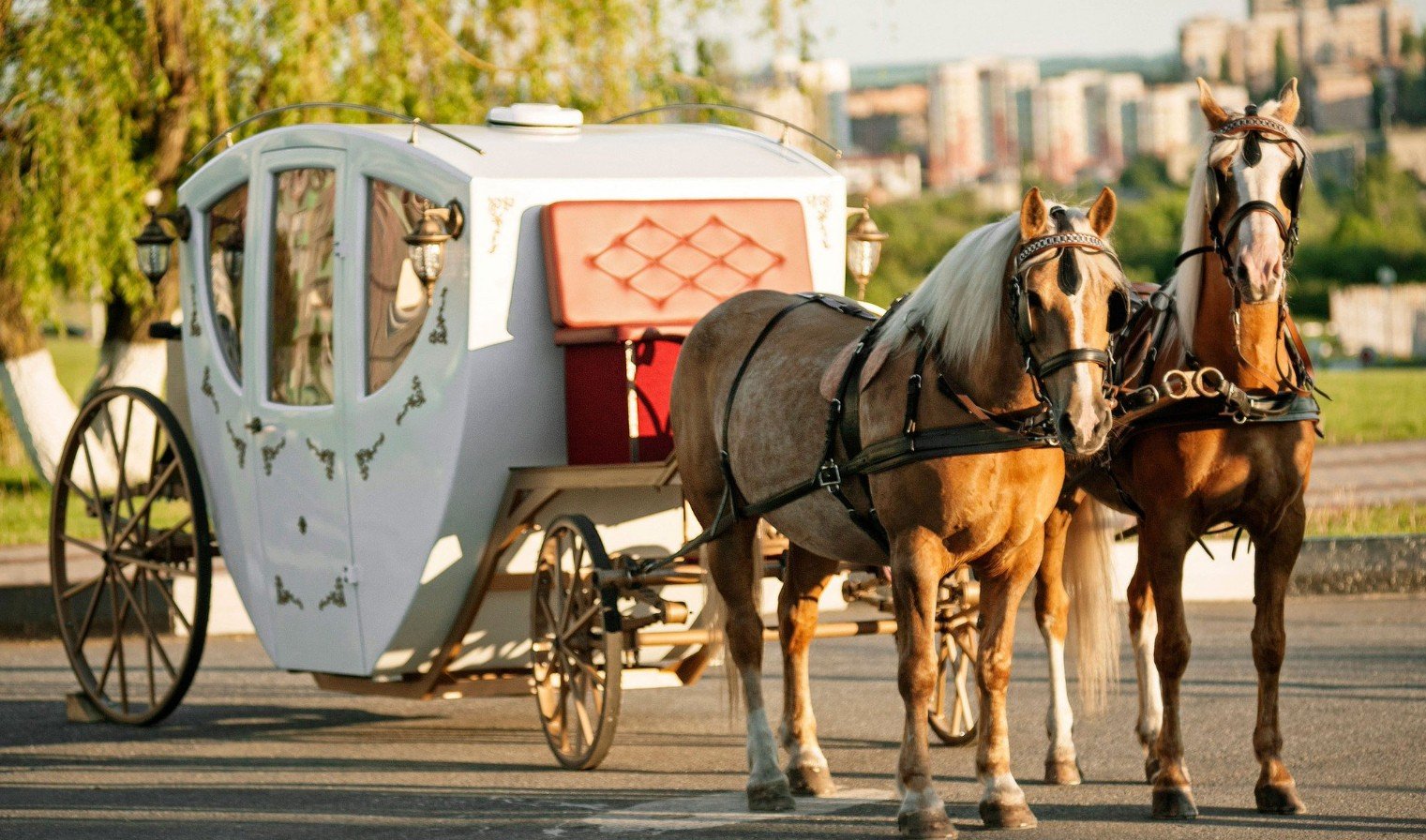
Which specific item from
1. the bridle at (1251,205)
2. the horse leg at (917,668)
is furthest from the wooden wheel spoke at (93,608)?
the bridle at (1251,205)

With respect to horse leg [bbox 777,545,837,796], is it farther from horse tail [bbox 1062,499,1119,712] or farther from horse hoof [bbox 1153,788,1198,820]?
horse hoof [bbox 1153,788,1198,820]

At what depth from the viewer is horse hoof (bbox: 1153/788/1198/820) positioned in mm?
6129

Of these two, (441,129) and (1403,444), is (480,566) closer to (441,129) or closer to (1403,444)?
(441,129)

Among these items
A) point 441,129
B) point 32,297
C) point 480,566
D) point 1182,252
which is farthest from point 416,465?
point 32,297

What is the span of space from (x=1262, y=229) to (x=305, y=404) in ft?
13.4

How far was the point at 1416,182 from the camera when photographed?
149 metres

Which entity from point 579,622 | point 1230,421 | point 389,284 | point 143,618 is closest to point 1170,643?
point 1230,421

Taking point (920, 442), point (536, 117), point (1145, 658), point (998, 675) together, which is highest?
point (536, 117)

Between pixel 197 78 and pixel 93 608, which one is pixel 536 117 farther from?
pixel 197 78

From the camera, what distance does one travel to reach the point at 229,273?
868 cm

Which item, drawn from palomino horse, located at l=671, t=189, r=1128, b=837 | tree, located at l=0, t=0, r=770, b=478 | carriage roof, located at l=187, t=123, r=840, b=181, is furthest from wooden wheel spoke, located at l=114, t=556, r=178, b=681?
tree, located at l=0, t=0, r=770, b=478

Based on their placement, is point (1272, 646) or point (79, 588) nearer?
point (1272, 646)

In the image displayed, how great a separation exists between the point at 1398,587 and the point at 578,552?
646 cm

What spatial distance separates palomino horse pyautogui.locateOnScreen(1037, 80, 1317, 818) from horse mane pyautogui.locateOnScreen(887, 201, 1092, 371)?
64cm
